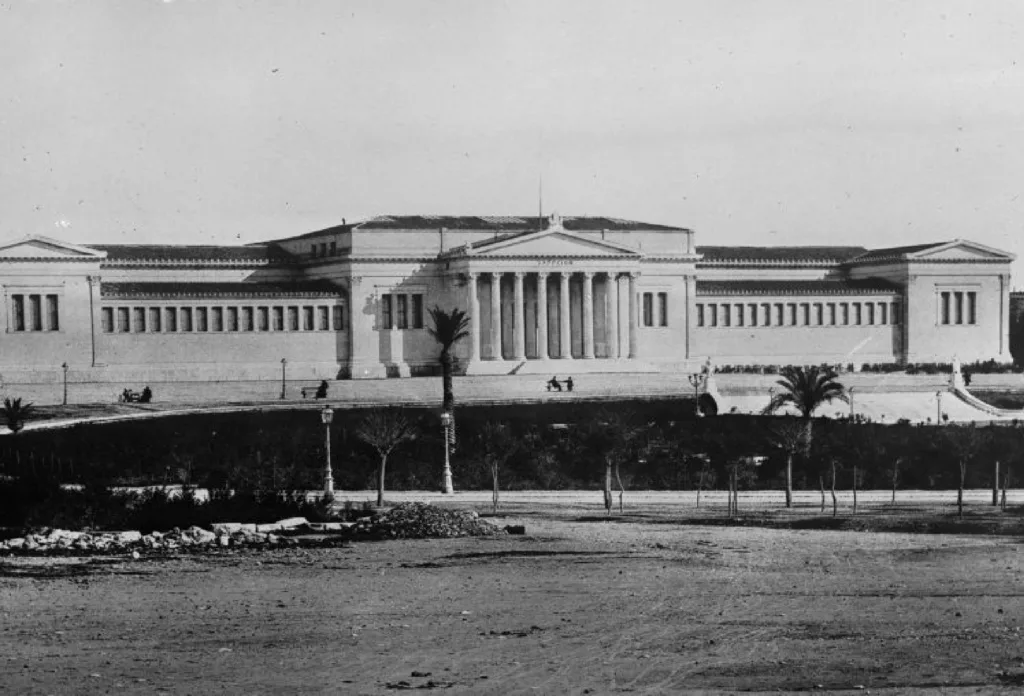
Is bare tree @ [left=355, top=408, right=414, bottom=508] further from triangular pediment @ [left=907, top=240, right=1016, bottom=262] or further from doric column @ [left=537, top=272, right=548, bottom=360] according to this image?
triangular pediment @ [left=907, top=240, right=1016, bottom=262]

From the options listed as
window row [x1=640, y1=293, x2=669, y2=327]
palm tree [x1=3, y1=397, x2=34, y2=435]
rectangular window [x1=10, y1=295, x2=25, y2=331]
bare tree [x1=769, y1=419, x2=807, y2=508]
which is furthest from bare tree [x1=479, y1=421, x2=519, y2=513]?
window row [x1=640, y1=293, x2=669, y2=327]

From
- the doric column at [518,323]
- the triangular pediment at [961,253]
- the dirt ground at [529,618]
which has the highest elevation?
the triangular pediment at [961,253]

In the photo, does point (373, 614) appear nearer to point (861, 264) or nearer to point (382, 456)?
point (382, 456)

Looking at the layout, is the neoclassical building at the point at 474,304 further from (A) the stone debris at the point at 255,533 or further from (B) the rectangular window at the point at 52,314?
(A) the stone debris at the point at 255,533

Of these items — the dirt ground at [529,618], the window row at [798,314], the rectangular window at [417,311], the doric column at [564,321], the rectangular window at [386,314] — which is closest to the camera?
the dirt ground at [529,618]

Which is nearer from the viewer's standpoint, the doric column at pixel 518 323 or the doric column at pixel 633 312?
the doric column at pixel 518 323

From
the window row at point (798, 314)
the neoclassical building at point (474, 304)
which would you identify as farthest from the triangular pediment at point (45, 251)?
the window row at point (798, 314)

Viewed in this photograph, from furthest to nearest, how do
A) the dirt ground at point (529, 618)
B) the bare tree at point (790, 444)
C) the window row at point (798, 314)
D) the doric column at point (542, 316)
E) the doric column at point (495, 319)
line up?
the window row at point (798, 314) < the doric column at point (542, 316) < the doric column at point (495, 319) < the bare tree at point (790, 444) < the dirt ground at point (529, 618)
